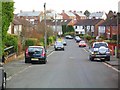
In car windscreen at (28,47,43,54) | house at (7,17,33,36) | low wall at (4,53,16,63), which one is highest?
house at (7,17,33,36)

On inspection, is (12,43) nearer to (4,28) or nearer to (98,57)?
(98,57)

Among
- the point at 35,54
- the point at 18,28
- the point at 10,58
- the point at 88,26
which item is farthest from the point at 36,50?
the point at 88,26

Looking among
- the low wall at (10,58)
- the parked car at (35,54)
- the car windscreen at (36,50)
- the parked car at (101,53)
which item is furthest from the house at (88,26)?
the parked car at (35,54)

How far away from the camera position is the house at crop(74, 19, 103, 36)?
474ft

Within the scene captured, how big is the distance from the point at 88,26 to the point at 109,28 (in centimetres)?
3848

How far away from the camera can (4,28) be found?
86.3ft

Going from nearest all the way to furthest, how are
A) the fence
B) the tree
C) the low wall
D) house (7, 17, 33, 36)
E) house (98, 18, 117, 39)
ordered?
the tree, the low wall, the fence, house (7, 17, 33, 36), house (98, 18, 117, 39)

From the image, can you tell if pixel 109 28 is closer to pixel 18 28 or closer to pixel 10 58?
pixel 18 28

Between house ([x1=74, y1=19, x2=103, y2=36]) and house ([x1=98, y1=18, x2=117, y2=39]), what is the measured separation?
A: 11.2m

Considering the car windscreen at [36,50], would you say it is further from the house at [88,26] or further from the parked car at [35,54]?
the house at [88,26]

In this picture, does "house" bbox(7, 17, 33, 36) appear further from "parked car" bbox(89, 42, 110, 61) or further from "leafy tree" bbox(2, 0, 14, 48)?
"leafy tree" bbox(2, 0, 14, 48)

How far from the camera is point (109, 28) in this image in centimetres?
11738

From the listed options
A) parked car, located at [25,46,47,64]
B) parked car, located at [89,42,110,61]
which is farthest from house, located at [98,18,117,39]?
parked car, located at [25,46,47,64]

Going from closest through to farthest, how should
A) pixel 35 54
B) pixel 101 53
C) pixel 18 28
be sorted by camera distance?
pixel 35 54
pixel 101 53
pixel 18 28
